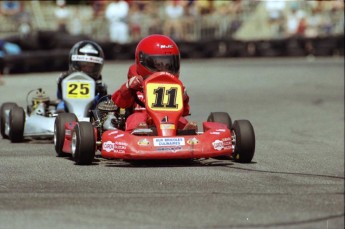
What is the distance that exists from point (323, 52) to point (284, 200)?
941 inches

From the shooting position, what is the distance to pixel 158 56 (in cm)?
823

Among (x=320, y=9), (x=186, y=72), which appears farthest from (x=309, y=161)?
(x=320, y=9)

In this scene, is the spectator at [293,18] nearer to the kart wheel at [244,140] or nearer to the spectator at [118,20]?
the spectator at [118,20]

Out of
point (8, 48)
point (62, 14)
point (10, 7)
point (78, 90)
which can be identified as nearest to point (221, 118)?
point (78, 90)

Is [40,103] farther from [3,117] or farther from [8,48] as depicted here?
[8,48]

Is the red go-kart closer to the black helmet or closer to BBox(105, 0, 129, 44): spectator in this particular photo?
the black helmet

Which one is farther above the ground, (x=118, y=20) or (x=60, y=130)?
(x=118, y=20)

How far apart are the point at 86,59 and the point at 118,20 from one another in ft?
55.9

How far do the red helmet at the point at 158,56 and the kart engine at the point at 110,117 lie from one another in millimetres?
463

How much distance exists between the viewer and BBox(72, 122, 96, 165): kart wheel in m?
7.53

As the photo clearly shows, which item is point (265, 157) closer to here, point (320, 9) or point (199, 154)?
point (199, 154)

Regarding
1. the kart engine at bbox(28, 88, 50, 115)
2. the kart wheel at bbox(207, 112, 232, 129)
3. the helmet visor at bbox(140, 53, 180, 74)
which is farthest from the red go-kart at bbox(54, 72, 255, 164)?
the kart engine at bbox(28, 88, 50, 115)

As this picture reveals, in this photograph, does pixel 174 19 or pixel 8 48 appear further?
pixel 174 19

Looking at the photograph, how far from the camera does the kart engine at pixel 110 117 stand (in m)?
8.47
